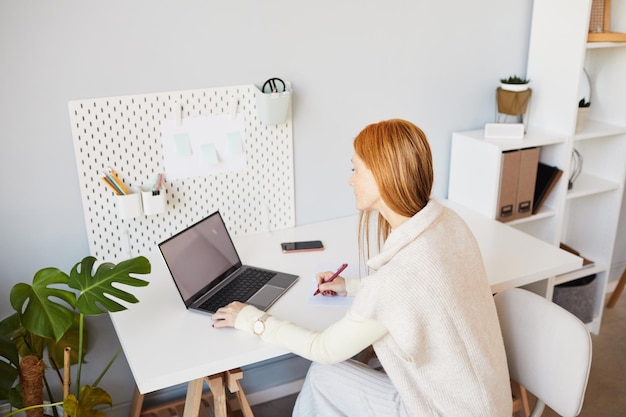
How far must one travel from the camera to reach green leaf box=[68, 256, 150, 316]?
57.7 inches

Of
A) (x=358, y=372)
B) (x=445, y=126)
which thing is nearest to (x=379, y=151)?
(x=358, y=372)

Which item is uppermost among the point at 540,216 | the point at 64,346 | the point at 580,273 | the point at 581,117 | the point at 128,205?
the point at 581,117

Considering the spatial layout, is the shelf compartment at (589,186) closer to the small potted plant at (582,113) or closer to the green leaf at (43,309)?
the small potted plant at (582,113)

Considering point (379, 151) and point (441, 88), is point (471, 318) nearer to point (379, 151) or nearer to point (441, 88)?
point (379, 151)

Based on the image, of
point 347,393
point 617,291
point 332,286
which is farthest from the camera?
point 617,291

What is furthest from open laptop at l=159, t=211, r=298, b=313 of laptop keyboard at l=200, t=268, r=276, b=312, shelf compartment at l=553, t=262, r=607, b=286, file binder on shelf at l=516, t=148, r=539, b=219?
shelf compartment at l=553, t=262, r=607, b=286

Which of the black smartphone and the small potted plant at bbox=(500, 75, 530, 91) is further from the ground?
the small potted plant at bbox=(500, 75, 530, 91)

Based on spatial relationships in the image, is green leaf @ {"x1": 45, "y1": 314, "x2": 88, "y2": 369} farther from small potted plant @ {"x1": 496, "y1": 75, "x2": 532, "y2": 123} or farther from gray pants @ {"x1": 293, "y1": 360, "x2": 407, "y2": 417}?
small potted plant @ {"x1": 496, "y1": 75, "x2": 532, "y2": 123}

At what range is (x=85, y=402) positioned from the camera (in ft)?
5.44

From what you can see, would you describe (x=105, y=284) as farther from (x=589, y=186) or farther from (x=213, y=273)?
(x=589, y=186)

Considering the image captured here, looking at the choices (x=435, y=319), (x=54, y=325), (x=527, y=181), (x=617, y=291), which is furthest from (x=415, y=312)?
(x=617, y=291)

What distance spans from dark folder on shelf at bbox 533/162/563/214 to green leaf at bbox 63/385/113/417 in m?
1.65

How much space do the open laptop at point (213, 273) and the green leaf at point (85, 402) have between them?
0.39m

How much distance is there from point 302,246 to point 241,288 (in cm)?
33
